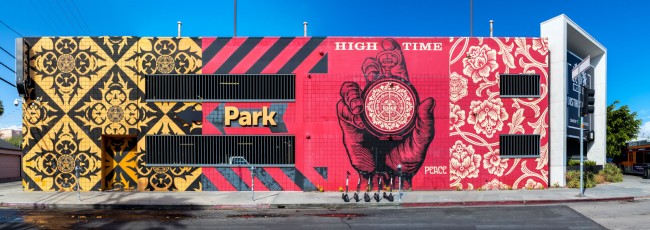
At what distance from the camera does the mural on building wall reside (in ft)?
60.5

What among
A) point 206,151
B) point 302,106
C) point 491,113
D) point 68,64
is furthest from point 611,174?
point 68,64

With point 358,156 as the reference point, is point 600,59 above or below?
above

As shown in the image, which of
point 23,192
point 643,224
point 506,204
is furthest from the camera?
point 23,192

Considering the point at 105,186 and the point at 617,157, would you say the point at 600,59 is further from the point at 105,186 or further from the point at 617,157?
the point at 105,186

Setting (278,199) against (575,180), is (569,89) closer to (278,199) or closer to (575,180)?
(575,180)

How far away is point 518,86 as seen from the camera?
18703mm

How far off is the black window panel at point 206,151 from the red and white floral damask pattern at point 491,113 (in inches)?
284

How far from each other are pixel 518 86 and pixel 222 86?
41.7ft

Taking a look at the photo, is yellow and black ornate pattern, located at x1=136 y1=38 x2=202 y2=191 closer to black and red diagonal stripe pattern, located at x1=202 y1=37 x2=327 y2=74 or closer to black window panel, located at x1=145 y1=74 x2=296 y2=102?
black window panel, located at x1=145 y1=74 x2=296 y2=102

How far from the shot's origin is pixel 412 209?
14344mm

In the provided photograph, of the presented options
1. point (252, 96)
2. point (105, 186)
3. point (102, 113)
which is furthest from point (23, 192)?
point (252, 96)

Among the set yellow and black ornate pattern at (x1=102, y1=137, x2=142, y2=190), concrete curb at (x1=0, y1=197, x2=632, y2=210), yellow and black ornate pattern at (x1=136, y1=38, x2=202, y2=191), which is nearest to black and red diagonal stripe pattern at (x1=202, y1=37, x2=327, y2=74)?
yellow and black ornate pattern at (x1=136, y1=38, x2=202, y2=191)

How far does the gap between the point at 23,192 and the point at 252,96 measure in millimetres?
10387

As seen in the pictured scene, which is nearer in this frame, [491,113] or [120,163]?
[491,113]
